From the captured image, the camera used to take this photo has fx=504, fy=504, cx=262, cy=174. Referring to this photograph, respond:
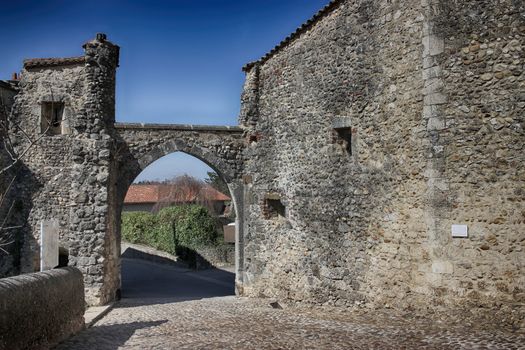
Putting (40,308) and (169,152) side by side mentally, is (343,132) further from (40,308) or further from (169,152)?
(40,308)

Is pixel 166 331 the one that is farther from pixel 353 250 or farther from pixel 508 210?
pixel 508 210

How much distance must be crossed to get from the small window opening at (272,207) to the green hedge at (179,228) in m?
12.1

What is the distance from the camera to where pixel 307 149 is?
11211 mm

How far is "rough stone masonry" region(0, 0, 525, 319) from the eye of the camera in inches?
286

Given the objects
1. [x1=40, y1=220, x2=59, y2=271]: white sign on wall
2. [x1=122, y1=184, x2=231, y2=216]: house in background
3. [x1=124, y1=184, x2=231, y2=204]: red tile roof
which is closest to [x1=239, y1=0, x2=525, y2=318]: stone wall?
[x1=40, y1=220, x2=59, y2=271]: white sign on wall

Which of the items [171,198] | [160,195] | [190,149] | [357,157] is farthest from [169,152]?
[160,195]

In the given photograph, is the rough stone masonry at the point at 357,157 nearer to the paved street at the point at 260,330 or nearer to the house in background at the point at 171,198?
the paved street at the point at 260,330

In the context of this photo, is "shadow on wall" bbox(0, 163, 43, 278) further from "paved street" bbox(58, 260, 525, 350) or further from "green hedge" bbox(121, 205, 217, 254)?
"green hedge" bbox(121, 205, 217, 254)

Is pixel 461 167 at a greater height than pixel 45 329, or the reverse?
pixel 461 167

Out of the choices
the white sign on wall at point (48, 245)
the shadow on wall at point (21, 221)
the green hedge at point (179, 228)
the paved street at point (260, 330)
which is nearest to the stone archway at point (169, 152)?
the paved street at point (260, 330)

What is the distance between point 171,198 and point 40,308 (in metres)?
36.0

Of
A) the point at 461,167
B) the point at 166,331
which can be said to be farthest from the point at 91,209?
the point at 461,167

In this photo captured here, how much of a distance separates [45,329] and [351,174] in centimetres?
602

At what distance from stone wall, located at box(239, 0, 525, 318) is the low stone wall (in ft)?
16.5
